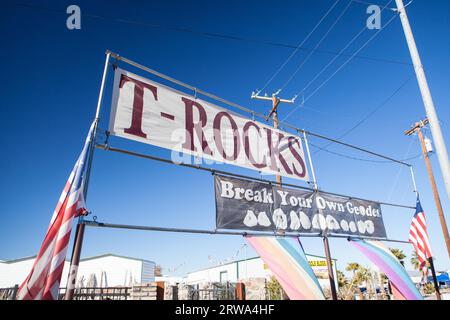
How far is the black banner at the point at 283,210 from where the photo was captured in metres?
5.04

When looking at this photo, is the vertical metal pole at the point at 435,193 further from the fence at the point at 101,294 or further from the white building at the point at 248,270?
the white building at the point at 248,270

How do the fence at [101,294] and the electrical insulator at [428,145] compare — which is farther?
the electrical insulator at [428,145]

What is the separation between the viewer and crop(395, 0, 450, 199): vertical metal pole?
564 cm

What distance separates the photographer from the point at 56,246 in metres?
3.13

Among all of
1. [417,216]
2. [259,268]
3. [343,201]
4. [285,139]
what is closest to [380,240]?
[343,201]

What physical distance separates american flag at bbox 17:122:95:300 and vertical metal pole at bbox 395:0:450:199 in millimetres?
6569

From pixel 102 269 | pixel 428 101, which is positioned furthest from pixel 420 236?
pixel 102 269

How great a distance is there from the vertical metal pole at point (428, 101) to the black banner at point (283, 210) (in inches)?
86.7

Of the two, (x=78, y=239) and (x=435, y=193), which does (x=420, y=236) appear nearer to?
(x=435, y=193)

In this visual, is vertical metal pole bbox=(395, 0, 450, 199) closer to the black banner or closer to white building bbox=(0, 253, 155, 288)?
the black banner

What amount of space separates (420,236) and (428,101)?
475 cm

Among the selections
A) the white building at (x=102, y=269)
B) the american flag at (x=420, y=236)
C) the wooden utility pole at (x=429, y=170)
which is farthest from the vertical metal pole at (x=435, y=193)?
the white building at (x=102, y=269)

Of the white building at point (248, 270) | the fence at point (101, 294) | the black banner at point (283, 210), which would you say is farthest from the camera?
the white building at point (248, 270)
